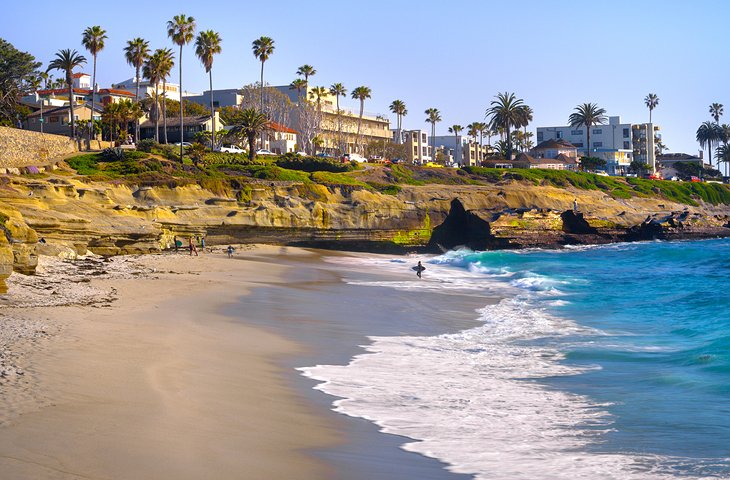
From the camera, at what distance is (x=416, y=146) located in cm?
12569

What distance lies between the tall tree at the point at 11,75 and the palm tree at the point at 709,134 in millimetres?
129427

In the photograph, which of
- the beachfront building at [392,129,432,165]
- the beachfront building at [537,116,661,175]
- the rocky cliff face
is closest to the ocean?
the rocky cliff face

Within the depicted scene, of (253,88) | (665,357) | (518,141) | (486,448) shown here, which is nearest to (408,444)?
(486,448)

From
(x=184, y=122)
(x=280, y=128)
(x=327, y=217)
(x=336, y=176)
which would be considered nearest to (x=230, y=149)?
(x=184, y=122)

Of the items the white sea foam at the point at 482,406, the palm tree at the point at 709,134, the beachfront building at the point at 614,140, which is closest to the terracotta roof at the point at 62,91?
the beachfront building at the point at 614,140

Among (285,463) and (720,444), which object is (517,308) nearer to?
(720,444)

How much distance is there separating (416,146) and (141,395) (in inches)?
4572

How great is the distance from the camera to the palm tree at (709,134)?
15312 centimetres

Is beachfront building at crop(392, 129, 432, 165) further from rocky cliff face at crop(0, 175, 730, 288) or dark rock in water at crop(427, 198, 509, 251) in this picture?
dark rock in water at crop(427, 198, 509, 251)

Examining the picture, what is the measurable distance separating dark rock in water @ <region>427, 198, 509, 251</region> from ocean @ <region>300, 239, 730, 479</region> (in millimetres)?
28774

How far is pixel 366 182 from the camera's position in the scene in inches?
2628

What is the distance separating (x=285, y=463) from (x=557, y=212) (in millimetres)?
58237

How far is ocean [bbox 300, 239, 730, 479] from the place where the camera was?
10.6 meters

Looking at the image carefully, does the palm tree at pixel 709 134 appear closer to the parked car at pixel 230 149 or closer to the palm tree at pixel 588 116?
the palm tree at pixel 588 116
